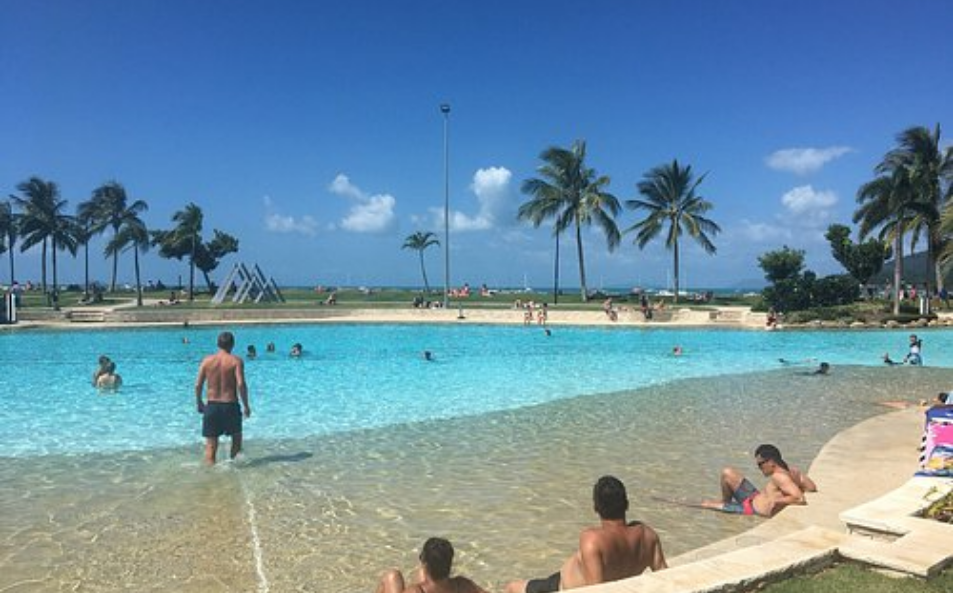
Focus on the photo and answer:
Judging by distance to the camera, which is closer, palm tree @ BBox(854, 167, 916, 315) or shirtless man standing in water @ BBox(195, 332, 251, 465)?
shirtless man standing in water @ BBox(195, 332, 251, 465)

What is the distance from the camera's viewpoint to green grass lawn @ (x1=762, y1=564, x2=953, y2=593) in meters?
4.37

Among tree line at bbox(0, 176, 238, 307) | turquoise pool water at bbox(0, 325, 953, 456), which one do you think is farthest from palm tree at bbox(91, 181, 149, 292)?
turquoise pool water at bbox(0, 325, 953, 456)

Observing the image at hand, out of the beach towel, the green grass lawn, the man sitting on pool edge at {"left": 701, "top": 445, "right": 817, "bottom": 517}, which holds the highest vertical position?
the beach towel

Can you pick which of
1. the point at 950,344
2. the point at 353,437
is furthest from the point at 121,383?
the point at 950,344

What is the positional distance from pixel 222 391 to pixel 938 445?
8.44 metres

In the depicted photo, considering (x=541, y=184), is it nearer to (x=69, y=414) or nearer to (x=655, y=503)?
(x=69, y=414)

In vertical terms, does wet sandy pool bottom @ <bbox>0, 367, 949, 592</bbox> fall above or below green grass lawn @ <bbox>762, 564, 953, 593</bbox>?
below

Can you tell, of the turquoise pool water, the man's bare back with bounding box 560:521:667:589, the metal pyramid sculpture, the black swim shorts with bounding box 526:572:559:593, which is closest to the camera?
the man's bare back with bounding box 560:521:667:589

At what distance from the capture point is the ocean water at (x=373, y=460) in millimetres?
6586

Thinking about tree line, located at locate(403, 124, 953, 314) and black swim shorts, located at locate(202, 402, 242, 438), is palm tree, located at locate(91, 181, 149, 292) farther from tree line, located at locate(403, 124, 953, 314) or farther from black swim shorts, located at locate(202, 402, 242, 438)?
black swim shorts, located at locate(202, 402, 242, 438)

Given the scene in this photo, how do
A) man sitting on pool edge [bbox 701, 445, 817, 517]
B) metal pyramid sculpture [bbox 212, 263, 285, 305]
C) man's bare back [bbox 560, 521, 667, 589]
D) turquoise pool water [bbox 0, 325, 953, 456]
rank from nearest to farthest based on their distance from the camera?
1. man's bare back [bbox 560, 521, 667, 589]
2. man sitting on pool edge [bbox 701, 445, 817, 517]
3. turquoise pool water [bbox 0, 325, 953, 456]
4. metal pyramid sculpture [bbox 212, 263, 285, 305]

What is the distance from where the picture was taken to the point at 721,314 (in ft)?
137

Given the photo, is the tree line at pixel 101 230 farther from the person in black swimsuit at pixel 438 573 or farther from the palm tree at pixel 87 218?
the person in black swimsuit at pixel 438 573

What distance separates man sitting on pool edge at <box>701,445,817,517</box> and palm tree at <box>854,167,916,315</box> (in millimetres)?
38715
